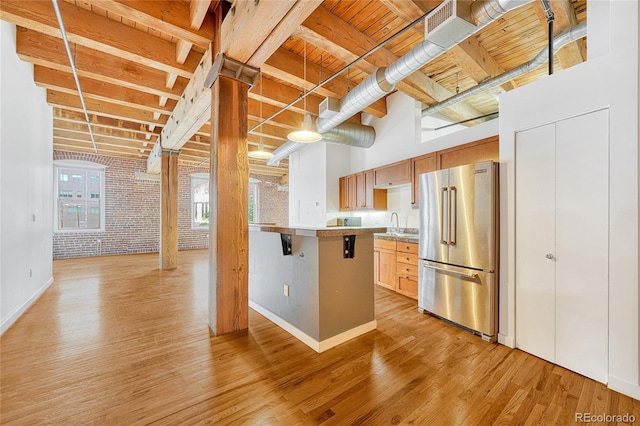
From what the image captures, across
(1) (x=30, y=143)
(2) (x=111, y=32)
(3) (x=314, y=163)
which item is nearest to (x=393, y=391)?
(2) (x=111, y=32)

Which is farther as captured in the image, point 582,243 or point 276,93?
point 276,93

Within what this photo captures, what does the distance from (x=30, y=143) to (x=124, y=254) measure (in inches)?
212

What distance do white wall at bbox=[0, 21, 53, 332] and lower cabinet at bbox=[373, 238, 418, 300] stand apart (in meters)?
4.82

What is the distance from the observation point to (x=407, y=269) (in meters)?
4.10

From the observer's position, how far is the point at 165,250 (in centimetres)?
608

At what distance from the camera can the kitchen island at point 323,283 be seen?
2.50m

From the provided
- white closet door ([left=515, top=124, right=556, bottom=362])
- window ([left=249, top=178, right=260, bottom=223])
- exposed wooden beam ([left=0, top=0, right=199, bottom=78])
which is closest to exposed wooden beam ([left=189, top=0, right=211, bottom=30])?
exposed wooden beam ([left=0, top=0, right=199, bottom=78])

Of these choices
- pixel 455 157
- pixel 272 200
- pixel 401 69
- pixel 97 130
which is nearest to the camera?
pixel 401 69

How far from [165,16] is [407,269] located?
434 centimetres

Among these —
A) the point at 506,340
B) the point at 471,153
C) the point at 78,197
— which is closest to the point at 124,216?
the point at 78,197

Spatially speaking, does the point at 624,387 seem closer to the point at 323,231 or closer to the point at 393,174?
the point at 323,231

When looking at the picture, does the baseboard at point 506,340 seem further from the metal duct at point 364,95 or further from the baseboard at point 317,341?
the metal duct at point 364,95

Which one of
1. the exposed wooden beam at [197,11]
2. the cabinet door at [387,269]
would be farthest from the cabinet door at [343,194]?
the exposed wooden beam at [197,11]

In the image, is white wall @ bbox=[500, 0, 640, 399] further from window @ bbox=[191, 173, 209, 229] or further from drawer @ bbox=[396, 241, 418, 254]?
window @ bbox=[191, 173, 209, 229]
